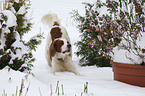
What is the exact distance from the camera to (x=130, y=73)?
2.19 metres

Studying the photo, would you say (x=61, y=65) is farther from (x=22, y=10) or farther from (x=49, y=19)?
(x=49, y=19)

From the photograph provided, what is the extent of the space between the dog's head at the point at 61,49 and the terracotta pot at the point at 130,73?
94 centimetres

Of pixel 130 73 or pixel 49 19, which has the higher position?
pixel 49 19

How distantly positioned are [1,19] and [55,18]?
255 centimetres

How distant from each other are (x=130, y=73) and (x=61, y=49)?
128cm

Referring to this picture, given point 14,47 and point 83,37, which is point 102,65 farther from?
point 14,47

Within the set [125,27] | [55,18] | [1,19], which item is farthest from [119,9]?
[55,18]

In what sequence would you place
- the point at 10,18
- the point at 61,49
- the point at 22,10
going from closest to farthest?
the point at 10,18
the point at 22,10
the point at 61,49

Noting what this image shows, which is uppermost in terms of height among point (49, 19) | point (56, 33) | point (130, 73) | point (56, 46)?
point (49, 19)

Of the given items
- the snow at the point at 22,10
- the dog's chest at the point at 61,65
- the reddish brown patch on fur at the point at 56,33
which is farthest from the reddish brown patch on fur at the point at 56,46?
the snow at the point at 22,10

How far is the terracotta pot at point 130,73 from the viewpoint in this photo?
6.91 ft

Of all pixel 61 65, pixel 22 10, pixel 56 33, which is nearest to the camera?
pixel 22 10

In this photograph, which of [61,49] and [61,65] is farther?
[61,65]

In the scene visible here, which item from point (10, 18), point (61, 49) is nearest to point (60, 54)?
point (61, 49)
